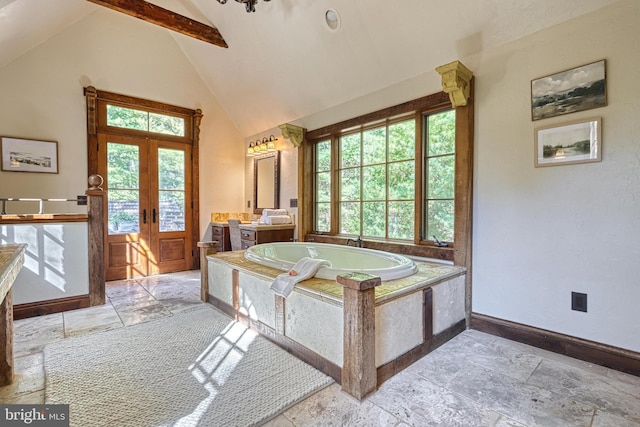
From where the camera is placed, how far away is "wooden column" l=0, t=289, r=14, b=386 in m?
1.71

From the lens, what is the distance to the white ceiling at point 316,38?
Result: 232cm

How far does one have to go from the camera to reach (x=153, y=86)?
4410 mm

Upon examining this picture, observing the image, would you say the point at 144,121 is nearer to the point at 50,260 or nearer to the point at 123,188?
the point at 123,188

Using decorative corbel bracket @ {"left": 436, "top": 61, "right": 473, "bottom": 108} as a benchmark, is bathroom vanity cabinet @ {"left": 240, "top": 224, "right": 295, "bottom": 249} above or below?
→ below

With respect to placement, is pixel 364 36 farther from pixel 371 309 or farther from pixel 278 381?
pixel 278 381

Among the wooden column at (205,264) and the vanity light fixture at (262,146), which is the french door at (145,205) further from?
the wooden column at (205,264)

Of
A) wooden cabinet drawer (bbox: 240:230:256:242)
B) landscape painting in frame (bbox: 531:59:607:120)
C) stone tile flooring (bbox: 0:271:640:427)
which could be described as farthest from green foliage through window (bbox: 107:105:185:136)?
landscape painting in frame (bbox: 531:59:607:120)

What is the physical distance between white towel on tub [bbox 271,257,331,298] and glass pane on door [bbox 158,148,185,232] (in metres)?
3.18

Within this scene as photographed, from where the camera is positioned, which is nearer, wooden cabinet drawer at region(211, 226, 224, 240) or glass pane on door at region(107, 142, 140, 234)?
glass pane on door at region(107, 142, 140, 234)

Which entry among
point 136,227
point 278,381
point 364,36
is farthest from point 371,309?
point 136,227

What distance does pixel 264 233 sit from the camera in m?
4.05

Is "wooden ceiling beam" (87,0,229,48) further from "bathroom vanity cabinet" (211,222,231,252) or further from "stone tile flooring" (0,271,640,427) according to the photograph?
"stone tile flooring" (0,271,640,427)

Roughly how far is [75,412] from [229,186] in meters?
4.08

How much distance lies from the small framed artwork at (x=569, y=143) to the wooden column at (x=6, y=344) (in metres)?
3.53
